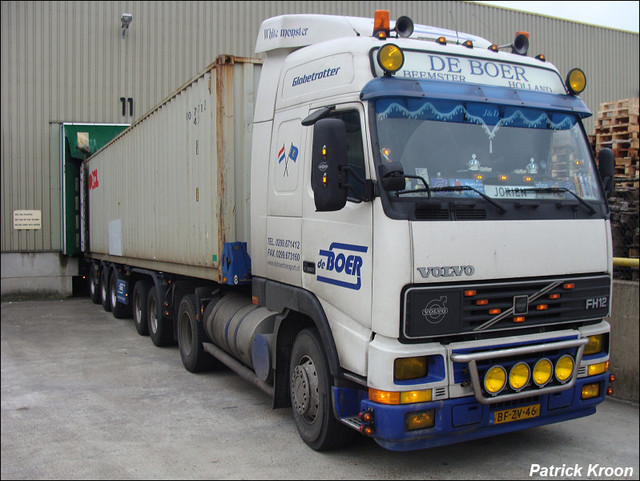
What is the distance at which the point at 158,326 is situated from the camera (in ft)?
30.3

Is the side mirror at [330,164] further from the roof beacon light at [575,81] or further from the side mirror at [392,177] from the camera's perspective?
the roof beacon light at [575,81]

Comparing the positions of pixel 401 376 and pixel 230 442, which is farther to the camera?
pixel 230 442

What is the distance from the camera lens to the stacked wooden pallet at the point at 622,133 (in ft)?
26.9

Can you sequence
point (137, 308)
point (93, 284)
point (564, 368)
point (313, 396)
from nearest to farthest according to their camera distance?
point (564, 368) < point (313, 396) < point (137, 308) < point (93, 284)

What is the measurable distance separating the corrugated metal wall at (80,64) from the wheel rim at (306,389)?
11.9 metres

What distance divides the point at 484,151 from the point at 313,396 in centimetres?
231

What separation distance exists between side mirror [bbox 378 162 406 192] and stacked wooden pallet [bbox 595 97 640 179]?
16.8 feet

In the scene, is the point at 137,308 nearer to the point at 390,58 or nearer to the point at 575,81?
Answer: the point at 390,58

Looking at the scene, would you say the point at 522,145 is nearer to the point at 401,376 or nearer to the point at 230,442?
the point at 401,376

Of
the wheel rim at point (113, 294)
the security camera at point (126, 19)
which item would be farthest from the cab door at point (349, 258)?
the security camera at point (126, 19)

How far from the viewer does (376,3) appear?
61.3 ft

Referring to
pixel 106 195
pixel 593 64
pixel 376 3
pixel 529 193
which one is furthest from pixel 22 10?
pixel 593 64

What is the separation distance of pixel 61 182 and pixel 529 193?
560 inches

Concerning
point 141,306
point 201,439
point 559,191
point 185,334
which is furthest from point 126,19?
point 559,191
